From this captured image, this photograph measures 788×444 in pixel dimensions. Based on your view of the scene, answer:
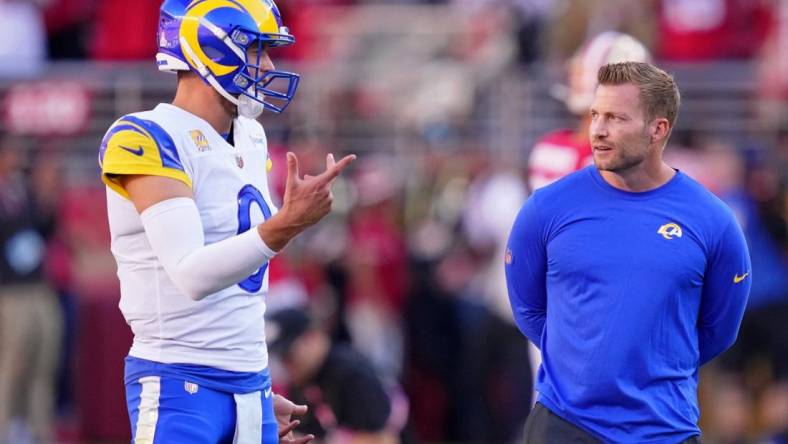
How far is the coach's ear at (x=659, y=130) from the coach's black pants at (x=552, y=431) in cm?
91

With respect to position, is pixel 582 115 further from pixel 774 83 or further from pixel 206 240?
pixel 774 83

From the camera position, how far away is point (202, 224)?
14.9ft

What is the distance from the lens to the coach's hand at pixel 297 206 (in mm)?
4336

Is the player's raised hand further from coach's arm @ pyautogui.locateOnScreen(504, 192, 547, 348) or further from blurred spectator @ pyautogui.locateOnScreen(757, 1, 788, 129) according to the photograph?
blurred spectator @ pyautogui.locateOnScreen(757, 1, 788, 129)

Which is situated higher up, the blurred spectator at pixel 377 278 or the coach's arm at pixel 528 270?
the coach's arm at pixel 528 270

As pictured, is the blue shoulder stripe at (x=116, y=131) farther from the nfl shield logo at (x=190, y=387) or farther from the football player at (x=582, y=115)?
the football player at (x=582, y=115)

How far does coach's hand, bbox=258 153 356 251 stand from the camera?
171 inches

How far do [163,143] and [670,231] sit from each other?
1538 millimetres

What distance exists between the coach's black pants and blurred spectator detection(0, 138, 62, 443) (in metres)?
6.76

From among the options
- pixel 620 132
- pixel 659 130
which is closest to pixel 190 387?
pixel 620 132

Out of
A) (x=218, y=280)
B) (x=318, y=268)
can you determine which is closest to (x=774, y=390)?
(x=318, y=268)

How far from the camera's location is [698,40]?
41.1 ft

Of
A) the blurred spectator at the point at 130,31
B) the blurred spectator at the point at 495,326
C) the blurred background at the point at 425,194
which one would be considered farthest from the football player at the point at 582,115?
the blurred spectator at the point at 130,31

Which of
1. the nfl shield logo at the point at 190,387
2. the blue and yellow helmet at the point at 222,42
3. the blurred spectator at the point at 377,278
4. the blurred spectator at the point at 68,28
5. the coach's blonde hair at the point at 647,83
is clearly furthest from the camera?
the blurred spectator at the point at 68,28
